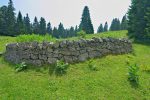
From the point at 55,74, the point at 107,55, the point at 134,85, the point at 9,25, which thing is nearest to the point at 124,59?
the point at 107,55

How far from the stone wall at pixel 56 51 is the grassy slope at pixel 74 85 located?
0.70 m

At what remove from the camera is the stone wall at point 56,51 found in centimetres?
2125

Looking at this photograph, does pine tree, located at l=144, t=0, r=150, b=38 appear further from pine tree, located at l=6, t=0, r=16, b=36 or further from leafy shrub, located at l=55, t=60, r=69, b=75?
pine tree, located at l=6, t=0, r=16, b=36

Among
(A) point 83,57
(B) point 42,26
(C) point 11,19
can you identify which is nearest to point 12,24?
(C) point 11,19

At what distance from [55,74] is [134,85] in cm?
512

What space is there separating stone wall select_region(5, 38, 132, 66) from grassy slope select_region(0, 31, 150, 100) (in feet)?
2.31

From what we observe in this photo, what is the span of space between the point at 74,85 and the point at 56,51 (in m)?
3.19

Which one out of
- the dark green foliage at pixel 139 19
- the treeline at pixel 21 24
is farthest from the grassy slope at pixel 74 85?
the treeline at pixel 21 24

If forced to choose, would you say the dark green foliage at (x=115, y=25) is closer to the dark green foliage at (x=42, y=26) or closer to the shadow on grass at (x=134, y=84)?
the dark green foliage at (x=42, y=26)

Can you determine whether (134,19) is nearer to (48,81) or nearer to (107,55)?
(107,55)

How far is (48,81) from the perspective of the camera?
19438 mm

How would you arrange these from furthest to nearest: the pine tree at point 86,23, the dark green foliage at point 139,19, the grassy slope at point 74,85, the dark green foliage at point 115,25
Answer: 1. the dark green foliage at point 115,25
2. the pine tree at point 86,23
3. the dark green foliage at point 139,19
4. the grassy slope at point 74,85

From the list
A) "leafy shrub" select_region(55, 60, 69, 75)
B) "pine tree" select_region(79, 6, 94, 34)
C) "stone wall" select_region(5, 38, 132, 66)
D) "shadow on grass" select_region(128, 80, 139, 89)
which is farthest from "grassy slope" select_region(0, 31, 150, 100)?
"pine tree" select_region(79, 6, 94, 34)

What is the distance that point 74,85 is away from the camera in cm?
1933
